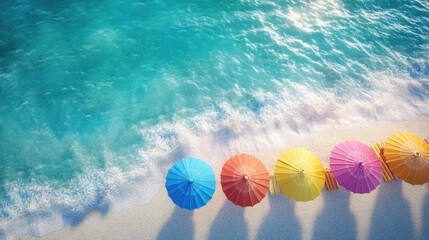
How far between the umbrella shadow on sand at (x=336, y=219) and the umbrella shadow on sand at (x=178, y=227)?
6.09 m

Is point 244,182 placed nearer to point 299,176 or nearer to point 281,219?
point 299,176

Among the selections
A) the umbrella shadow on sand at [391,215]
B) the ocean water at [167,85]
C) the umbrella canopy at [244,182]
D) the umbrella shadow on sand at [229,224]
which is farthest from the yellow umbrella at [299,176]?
the umbrella shadow on sand at [391,215]

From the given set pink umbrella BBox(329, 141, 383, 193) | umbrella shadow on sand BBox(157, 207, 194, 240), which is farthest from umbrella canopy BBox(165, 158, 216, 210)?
pink umbrella BBox(329, 141, 383, 193)

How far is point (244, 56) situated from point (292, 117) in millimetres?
6298

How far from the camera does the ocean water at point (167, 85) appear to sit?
1433cm

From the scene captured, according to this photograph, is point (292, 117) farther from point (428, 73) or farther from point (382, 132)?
point (428, 73)

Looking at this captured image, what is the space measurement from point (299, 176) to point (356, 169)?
9.29 feet

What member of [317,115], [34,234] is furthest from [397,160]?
[34,234]

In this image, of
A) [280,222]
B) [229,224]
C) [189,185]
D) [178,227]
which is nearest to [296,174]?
[280,222]

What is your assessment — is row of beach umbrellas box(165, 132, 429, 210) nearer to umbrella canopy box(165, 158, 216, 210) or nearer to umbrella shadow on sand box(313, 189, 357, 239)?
Answer: umbrella canopy box(165, 158, 216, 210)

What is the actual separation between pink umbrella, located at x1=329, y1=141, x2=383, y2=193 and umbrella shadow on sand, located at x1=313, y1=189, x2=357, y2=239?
1420 millimetres

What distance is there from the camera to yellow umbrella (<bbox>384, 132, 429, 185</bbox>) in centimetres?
1248

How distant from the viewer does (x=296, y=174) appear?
1198 centimetres

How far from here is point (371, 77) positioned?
19.0m
